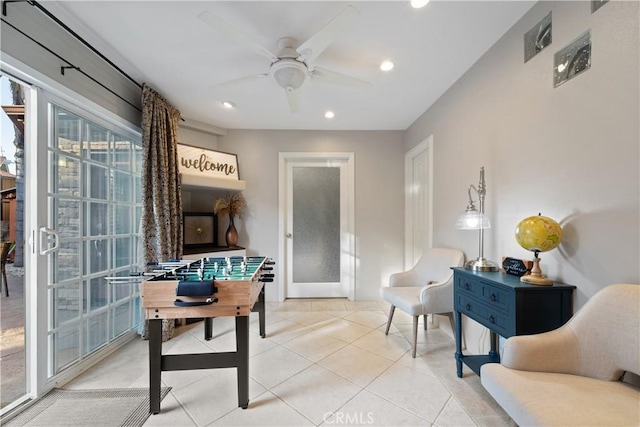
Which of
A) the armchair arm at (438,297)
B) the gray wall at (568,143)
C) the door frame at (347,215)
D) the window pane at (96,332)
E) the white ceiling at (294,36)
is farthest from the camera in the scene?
the door frame at (347,215)

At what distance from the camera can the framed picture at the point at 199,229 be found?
3.28m

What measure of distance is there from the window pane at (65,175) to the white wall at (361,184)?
5.99ft

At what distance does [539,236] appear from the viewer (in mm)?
1324

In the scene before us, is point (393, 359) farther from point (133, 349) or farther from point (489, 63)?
point (489, 63)

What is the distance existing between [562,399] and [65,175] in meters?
3.12

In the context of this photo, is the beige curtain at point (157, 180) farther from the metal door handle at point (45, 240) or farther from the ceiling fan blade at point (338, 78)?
the ceiling fan blade at point (338, 78)

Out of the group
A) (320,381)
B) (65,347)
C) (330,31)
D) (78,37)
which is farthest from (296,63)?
(65,347)

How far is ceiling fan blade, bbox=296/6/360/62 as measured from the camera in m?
1.27

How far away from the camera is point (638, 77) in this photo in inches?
42.3

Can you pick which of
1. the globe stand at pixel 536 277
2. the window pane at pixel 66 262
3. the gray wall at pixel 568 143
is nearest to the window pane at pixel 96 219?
the window pane at pixel 66 262

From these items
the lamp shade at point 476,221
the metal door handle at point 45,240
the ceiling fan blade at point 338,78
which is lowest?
the metal door handle at point 45,240

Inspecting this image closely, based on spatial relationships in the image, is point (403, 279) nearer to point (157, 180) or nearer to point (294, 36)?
point (294, 36)

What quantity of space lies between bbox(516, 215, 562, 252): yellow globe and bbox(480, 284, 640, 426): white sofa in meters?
0.28

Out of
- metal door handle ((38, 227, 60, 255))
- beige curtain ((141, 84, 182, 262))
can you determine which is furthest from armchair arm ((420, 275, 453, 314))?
metal door handle ((38, 227, 60, 255))
